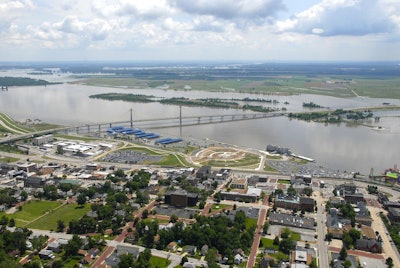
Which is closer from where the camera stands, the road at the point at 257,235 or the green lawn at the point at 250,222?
the road at the point at 257,235

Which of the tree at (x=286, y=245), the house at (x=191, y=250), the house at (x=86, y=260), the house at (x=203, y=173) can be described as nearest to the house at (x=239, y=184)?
the house at (x=203, y=173)

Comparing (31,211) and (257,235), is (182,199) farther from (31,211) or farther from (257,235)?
(31,211)

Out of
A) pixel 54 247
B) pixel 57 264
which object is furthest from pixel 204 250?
pixel 54 247

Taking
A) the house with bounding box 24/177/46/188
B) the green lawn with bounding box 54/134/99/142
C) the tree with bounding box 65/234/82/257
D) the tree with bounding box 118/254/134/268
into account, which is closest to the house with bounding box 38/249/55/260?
the tree with bounding box 65/234/82/257

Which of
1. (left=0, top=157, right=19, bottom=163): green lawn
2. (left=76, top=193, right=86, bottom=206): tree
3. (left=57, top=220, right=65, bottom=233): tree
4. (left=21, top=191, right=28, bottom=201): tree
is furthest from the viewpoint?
(left=0, top=157, right=19, bottom=163): green lawn

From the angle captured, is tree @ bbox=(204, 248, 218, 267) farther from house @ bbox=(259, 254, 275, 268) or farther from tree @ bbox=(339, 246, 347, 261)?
tree @ bbox=(339, 246, 347, 261)

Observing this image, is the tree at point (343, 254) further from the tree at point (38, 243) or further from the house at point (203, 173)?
the tree at point (38, 243)
